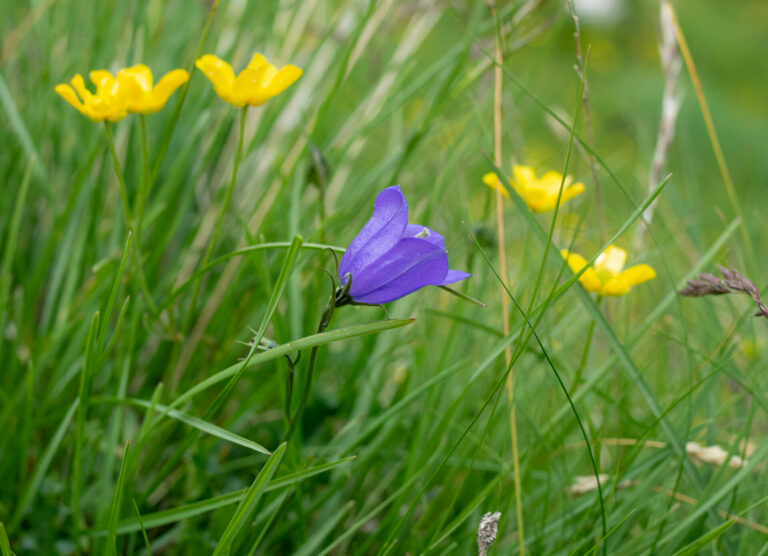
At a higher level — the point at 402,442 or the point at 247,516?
the point at 247,516

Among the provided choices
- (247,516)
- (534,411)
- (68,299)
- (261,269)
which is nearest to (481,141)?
(534,411)

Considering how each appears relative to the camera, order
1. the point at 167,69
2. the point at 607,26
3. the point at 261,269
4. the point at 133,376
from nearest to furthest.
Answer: the point at 261,269 < the point at 133,376 < the point at 167,69 < the point at 607,26

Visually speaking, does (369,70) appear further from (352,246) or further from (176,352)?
(352,246)

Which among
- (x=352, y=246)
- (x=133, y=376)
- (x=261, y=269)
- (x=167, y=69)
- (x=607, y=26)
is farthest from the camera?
(x=607, y=26)

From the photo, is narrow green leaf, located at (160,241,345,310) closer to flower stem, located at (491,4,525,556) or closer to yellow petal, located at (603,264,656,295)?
flower stem, located at (491,4,525,556)

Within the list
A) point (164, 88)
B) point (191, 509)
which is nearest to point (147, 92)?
A: point (164, 88)

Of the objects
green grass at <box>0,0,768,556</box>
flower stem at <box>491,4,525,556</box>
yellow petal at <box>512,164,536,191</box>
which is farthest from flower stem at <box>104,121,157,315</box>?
yellow petal at <box>512,164,536,191</box>

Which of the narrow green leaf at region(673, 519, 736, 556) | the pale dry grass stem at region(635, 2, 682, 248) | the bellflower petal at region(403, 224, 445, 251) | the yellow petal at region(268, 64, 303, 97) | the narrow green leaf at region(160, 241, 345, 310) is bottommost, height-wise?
the narrow green leaf at region(673, 519, 736, 556)

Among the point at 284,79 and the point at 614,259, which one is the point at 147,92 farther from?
the point at 614,259
